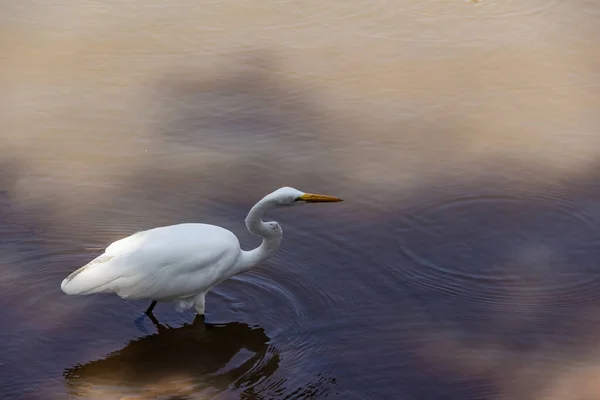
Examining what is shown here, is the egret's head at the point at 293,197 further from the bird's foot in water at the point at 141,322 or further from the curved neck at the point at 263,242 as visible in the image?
the bird's foot in water at the point at 141,322

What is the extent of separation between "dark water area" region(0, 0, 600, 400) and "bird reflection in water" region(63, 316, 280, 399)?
0.01m

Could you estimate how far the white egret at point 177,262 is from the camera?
179 inches

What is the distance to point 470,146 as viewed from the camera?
635 cm

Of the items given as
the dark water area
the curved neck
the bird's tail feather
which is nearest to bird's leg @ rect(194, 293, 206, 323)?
the dark water area

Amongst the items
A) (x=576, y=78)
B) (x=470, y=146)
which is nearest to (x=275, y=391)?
(x=470, y=146)

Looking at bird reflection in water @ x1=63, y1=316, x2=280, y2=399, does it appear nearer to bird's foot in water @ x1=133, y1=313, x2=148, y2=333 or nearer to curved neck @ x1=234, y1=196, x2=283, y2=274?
bird's foot in water @ x1=133, y1=313, x2=148, y2=333

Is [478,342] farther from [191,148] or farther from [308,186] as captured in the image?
[191,148]

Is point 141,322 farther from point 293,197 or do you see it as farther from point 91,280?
point 293,197

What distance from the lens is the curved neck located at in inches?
190

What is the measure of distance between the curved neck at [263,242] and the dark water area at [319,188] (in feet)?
0.73

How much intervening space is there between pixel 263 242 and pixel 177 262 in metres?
0.48

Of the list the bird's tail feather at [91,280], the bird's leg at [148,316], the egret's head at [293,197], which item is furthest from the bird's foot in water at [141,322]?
the egret's head at [293,197]

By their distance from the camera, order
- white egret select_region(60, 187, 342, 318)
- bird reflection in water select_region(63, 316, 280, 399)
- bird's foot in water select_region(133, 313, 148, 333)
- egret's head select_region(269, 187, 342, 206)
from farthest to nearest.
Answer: bird's foot in water select_region(133, 313, 148, 333)
egret's head select_region(269, 187, 342, 206)
white egret select_region(60, 187, 342, 318)
bird reflection in water select_region(63, 316, 280, 399)

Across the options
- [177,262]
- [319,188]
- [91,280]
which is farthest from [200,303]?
[319,188]
